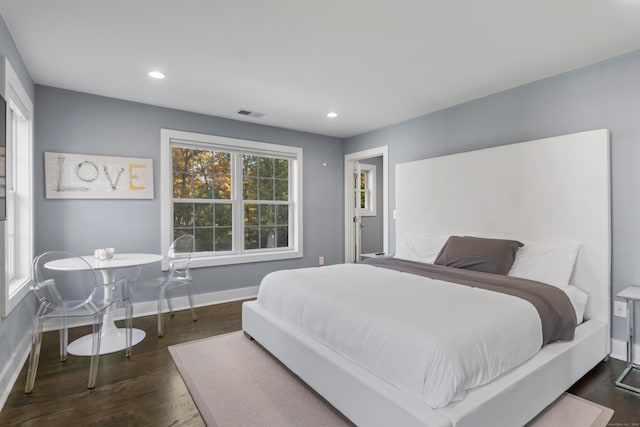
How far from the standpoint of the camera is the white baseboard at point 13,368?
2.04 metres

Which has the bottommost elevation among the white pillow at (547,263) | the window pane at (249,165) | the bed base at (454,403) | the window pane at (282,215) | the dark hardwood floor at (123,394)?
the dark hardwood floor at (123,394)

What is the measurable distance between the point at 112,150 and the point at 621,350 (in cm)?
505

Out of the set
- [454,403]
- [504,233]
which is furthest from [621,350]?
[454,403]

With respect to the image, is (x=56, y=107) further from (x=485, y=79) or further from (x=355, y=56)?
(x=485, y=79)

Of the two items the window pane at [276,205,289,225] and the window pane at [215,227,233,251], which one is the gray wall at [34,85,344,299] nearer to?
the window pane at [215,227,233,251]

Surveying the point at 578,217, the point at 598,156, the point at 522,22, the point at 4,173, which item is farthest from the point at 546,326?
the point at 4,173

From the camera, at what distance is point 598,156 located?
8.71 feet

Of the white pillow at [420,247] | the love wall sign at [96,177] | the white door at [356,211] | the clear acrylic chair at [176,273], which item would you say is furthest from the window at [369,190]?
the love wall sign at [96,177]

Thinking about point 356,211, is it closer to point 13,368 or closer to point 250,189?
point 250,189

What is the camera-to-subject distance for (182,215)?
13.5 ft

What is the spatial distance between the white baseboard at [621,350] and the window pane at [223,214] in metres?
4.13

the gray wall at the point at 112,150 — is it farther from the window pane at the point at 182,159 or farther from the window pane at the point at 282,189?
the window pane at the point at 282,189

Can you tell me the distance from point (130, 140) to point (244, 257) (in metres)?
1.94

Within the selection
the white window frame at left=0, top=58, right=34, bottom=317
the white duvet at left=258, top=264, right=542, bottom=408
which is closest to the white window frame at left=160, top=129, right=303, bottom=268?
the white window frame at left=0, top=58, right=34, bottom=317
